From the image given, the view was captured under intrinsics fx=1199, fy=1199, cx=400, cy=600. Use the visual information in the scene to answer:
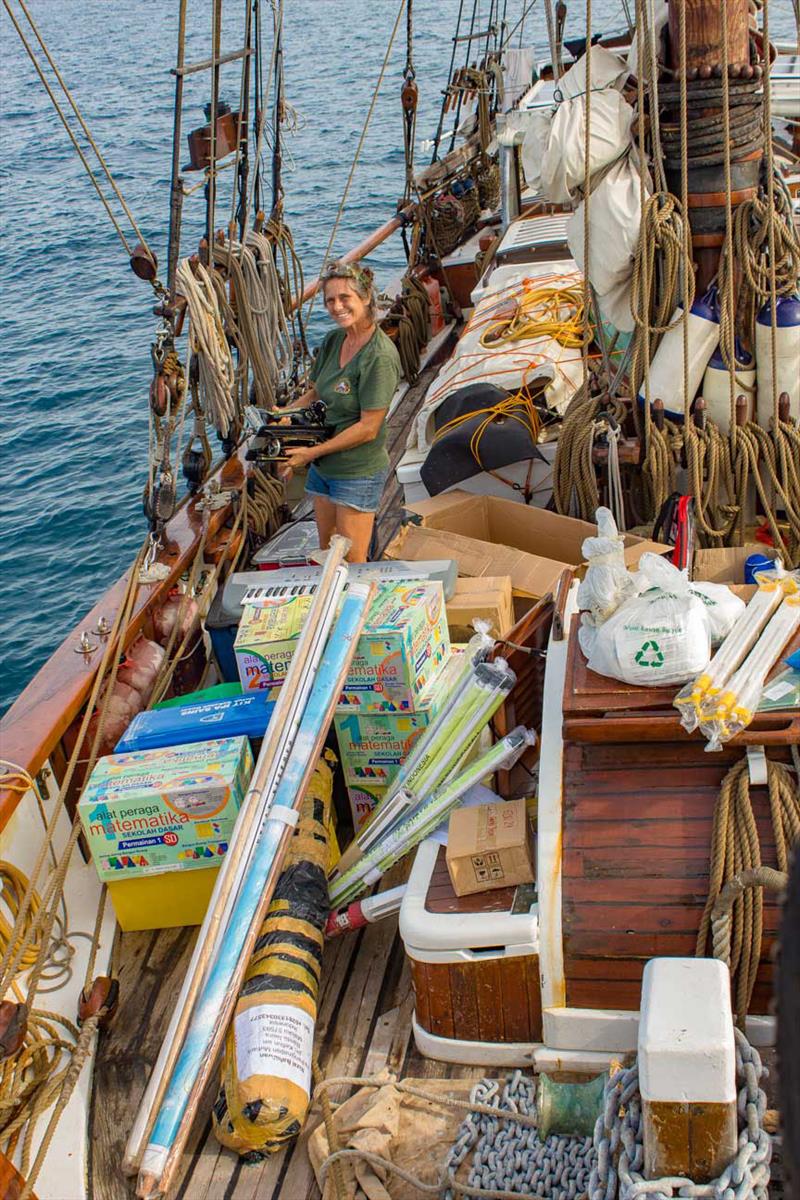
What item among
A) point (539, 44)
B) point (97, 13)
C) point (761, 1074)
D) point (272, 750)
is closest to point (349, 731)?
point (272, 750)

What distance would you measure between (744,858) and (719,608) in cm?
72

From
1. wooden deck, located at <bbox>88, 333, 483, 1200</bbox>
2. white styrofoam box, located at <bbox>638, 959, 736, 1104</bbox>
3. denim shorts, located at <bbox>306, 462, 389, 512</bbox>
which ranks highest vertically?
white styrofoam box, located at <bbox>638, 959, 736, 1104</bbox>

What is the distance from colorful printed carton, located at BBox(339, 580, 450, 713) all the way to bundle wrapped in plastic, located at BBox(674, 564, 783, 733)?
90 cm

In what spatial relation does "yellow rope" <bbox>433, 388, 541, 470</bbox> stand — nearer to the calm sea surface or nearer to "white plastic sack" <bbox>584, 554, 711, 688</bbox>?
"white plastic sack" <bbox>584, 554, 711, 688</bbox>

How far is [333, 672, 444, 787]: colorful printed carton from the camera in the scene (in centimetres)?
384

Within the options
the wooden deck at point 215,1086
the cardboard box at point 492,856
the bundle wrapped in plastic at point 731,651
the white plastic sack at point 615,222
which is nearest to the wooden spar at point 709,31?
the white plastic sack at point 615,222

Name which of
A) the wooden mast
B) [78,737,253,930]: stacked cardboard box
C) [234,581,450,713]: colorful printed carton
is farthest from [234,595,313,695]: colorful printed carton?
the wooden mast

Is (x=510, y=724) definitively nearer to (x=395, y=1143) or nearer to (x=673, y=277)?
(x=395, y=1143)

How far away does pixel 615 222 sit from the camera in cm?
455

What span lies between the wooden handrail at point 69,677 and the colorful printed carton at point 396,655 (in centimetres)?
91

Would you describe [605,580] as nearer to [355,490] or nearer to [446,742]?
[446,742]

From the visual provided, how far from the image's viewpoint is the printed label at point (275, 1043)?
9.70 feet

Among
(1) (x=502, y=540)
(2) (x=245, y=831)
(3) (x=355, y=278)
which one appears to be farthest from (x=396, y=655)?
(1) (x=502, y=540)

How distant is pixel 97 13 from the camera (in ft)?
178
